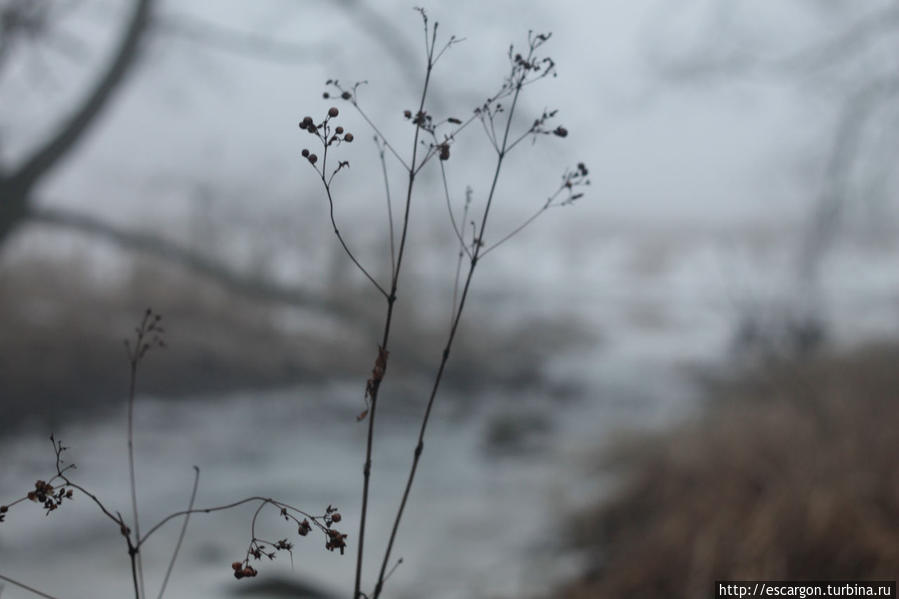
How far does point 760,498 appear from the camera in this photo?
2.55m

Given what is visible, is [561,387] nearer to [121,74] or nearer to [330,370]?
[330,370]

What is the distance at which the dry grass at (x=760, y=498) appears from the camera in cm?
209

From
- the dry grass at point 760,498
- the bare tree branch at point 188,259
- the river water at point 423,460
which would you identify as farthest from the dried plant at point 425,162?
the bare tree branch at point 188,259

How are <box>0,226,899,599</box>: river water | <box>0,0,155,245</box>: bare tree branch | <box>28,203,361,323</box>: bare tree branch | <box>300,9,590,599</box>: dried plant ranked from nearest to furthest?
<box>300,9,590,599</box>: dried plant, <box>0,226,899,599</box>: river water, <box>0,0,155,245</box>: bare tree branch, <box>28,203,361,323</box>: bare tree branch

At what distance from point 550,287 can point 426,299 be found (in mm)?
2514

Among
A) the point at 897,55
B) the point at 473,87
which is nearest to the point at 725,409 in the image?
the point at 473,87

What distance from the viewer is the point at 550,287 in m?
7.70

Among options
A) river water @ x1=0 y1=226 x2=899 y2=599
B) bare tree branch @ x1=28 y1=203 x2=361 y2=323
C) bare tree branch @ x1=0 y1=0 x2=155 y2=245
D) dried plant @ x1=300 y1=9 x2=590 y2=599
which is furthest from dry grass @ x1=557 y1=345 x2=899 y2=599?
bare tree branch @ x1=0 y1=0 x2=155 y2=245

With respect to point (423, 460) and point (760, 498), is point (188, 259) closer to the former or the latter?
point (423, 460)

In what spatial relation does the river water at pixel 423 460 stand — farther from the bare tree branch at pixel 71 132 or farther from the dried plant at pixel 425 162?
the bare tree branch at pixel 71 132

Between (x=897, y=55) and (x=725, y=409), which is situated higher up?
(x=897, y=55)

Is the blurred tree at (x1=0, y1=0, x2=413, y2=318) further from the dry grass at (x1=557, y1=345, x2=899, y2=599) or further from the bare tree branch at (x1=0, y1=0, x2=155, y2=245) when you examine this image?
the dry grass at (x1=557, y1=345, x2=899, y2=599)

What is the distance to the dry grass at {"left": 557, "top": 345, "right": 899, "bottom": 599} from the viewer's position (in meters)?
2.09

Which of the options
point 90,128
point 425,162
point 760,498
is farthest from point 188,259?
point 425,162
